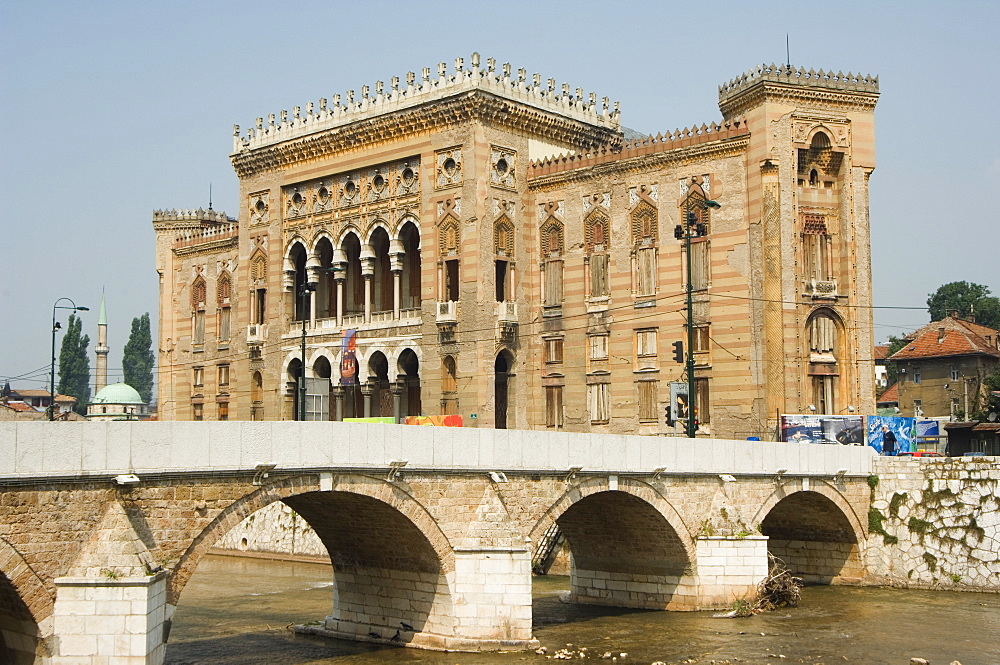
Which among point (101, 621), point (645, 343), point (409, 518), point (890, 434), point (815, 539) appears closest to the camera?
point (101, 621)

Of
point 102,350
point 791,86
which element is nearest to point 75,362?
point 102,350

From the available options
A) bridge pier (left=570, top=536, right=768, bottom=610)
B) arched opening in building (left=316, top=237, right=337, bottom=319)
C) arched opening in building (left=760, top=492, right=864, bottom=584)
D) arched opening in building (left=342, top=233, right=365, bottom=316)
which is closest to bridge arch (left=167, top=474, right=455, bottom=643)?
bridge pier (left=570, top=536, right=768, bottom=610)

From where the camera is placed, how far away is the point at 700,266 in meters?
42.7

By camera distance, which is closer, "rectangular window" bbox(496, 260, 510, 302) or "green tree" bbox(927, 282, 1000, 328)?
"rectangular window" bbox(496, 260, 510, 302)

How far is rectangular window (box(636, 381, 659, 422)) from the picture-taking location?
142ft

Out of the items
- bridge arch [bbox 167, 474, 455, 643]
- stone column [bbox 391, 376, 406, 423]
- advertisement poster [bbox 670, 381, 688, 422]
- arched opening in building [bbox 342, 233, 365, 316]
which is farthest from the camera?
arched opening in building [bbox 342, 233, 365, 316]

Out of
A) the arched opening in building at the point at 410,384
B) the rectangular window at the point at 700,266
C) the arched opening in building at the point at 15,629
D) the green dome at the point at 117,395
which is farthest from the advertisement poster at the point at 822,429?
the green dome at the point at 117,395

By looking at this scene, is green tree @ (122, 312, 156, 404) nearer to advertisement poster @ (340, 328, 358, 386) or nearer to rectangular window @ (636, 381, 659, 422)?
advertisement poster @ (340, 328, 358, 386)

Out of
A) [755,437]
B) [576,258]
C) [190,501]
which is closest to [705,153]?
[576,258]

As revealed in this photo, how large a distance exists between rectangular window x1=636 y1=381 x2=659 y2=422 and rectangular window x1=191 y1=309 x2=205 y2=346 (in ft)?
86.0

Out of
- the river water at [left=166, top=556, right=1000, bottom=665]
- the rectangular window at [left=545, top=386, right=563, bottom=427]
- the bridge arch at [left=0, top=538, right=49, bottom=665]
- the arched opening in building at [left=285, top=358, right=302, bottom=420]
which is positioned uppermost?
the arched opening in building at [left=285, top=358, right=302, bottom=420]

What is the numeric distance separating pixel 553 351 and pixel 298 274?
44.6 ft

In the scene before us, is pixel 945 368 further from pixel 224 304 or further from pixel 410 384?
pixel 224 304

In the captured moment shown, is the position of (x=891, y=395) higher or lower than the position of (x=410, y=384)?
higher
